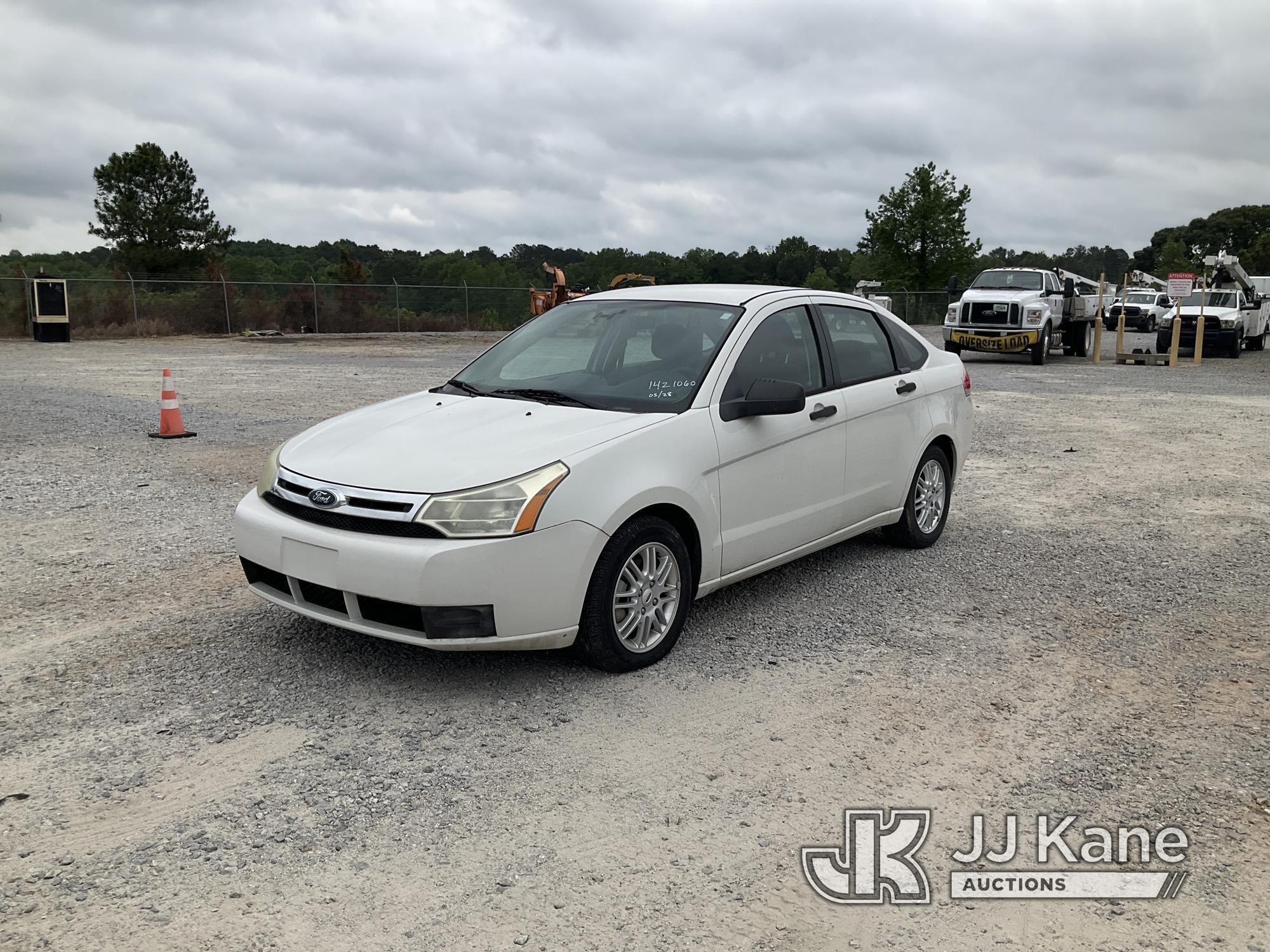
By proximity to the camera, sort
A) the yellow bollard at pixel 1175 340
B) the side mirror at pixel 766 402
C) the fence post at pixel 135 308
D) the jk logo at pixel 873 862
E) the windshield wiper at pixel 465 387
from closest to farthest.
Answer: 1. the jk logo at pixel 873 862
2. the side mirror at pixel 766 402
3. the windshield wiper at pixel 465 387
4. the yellow bollard at pixel 1175 340
5. the fence post at pixel 135 308

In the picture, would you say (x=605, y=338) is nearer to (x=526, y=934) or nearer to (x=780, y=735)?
(x=780, y=735)

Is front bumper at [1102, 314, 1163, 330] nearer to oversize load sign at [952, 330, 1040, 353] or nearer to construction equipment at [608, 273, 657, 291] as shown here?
oversize load sign at [952, 330, 1040, 353]

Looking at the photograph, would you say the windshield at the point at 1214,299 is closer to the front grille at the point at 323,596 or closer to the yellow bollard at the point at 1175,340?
the yellow bollard at the point at 1175,340

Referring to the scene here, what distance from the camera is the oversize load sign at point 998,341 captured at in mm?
25375

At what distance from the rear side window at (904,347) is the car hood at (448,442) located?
2.30 metres

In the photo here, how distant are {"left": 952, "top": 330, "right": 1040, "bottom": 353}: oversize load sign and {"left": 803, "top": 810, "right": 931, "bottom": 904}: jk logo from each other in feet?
78.1

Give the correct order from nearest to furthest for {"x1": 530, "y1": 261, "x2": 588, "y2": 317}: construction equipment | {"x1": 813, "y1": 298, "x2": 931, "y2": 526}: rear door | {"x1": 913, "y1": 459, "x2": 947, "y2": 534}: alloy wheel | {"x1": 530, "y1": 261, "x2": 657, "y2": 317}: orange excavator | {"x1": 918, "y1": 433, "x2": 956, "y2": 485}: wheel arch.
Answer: {"x1": 813, "y1": 298, "x2": 931, "y2": 526}: rear door
{"x1": 913, "y1": 459, "x2": 947, "y2": 534}: alloy wheel
{"x1": 918, "y1": 433, "x2": 956, "y2": 485}: wheel arch
{"x1": 530, "y1": 261, "x2": 657, "y2": 317}: orange excavator
{"x1": 530, "y1": 261, "x2": 588, "y2": 317}: construction equipment

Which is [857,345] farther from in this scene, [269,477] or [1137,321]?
[1137,321]

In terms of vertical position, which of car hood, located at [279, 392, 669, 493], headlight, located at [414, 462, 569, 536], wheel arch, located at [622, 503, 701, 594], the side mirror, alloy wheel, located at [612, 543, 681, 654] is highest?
the side mirror

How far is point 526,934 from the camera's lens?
286 cm

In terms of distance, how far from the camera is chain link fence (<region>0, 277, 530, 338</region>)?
110 ft

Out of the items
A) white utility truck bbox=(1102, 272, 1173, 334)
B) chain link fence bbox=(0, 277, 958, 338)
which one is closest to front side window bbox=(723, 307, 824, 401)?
chain link fence bbox=(0, 277, 958, 338)

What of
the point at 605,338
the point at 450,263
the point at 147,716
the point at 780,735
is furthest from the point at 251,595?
the point at 450,263

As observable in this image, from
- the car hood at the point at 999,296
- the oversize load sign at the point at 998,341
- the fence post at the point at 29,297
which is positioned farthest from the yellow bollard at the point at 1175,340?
the fence post at the point at 29,297
